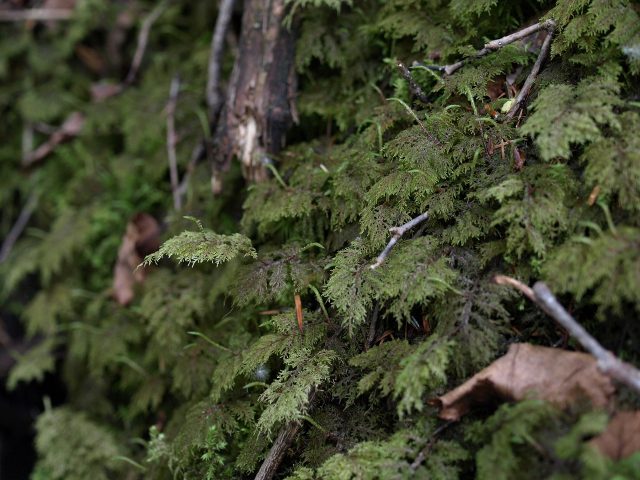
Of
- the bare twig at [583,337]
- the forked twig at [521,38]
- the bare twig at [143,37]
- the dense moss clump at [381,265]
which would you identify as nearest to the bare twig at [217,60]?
the dense moss clump at [381,265]

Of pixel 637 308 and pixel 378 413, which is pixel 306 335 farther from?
pixel 637 308

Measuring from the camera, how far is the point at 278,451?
1.77m

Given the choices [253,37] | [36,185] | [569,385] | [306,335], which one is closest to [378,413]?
[306,335]

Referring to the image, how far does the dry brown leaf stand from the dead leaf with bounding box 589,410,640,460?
0.23 feet

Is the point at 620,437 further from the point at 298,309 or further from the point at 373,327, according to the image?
the point at 298,309

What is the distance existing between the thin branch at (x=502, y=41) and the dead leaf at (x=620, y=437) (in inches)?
50.3

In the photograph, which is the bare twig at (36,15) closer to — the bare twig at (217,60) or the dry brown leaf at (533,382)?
the bare twig at (217,60)

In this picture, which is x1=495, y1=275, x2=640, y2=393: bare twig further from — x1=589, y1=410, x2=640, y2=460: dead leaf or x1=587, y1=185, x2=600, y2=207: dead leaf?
x1=587, y1=185, x2=600, y2=207: dead leaf

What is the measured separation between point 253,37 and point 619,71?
1.60 m

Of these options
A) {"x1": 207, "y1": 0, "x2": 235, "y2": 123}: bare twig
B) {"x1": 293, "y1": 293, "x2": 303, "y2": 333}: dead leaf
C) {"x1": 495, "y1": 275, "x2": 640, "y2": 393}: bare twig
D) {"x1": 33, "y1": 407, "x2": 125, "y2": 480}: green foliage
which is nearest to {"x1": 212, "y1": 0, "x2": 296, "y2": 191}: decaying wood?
{"x1": 207, "y1": 0, "x2": 235, "y2": 123}: bare twig

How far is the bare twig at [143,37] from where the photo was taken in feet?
11.4

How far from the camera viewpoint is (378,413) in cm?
175

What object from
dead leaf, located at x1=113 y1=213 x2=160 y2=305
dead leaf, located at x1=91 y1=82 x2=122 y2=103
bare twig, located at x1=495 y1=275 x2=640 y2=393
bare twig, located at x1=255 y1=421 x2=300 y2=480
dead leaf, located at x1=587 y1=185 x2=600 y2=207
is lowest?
bare twig, located at x1=255 y1=421 x2=300 y2=480

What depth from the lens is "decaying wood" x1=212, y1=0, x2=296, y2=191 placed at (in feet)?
8.20
